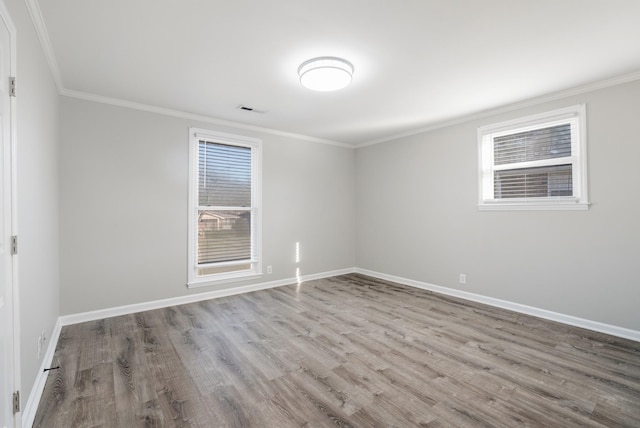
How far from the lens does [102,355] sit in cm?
264

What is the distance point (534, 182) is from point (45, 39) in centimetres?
511

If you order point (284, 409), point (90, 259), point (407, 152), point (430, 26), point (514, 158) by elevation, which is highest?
point (430, 26)

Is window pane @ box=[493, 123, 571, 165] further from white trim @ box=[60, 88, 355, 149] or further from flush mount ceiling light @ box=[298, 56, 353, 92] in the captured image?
white trim @ box=[60, 88, 355, 149]

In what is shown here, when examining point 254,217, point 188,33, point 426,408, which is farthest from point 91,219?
point 426,408

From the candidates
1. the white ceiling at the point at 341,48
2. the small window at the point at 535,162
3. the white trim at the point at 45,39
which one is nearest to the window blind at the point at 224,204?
the white ceiling at the point at 341,48

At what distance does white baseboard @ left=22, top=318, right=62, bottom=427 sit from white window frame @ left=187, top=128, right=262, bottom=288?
1.62 m

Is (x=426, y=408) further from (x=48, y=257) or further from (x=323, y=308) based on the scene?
(x=48, y=257)

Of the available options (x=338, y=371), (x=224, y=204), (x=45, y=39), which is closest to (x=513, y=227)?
(x=338, y=371)

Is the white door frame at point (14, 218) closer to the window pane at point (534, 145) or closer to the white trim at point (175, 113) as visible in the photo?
the white trim at point (175, 113)

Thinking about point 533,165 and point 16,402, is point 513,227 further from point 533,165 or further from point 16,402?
point 16,402

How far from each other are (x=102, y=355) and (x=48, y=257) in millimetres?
1007

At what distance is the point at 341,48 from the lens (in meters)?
2.49

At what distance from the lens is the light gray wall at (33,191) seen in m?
1.79

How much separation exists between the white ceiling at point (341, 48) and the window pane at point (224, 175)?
2.63 ft
